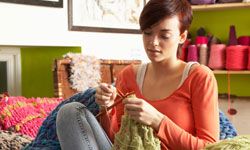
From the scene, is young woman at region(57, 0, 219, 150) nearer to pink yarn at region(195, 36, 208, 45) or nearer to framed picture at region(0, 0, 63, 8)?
framed picture at region(0, 0, 63, 8)

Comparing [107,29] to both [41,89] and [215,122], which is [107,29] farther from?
[215,122]

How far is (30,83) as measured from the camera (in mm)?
2295

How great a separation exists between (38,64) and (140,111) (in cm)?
133

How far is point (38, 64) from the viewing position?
7.53 feet

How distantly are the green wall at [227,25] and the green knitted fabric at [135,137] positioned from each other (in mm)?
1925

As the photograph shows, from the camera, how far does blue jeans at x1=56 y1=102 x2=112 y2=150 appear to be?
1136 mm

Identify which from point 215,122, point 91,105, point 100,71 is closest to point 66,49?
point 100,71

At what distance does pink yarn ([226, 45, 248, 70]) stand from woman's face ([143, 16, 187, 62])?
4.96ft

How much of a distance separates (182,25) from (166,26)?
70mm

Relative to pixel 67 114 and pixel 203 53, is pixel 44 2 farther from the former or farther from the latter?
pixel 203 53

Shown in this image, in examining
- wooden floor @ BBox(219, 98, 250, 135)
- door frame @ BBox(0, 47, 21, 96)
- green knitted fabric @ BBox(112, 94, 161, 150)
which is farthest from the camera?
wooden floor @ BBox(219, 98, 250, 135)

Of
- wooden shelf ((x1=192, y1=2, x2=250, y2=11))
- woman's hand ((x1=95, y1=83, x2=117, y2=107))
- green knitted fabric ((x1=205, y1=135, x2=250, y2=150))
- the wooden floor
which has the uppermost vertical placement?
wooden shelf ((x1=192, y1=2, x2=250, y2=11))

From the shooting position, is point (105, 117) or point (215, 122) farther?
point (105, 117)

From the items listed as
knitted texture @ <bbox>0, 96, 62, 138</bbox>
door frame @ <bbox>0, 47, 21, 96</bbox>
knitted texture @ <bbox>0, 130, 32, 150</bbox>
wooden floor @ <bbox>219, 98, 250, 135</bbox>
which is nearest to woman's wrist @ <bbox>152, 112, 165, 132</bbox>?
knitted texture @ <bbox>0, 130, 32, 150</bbox>
